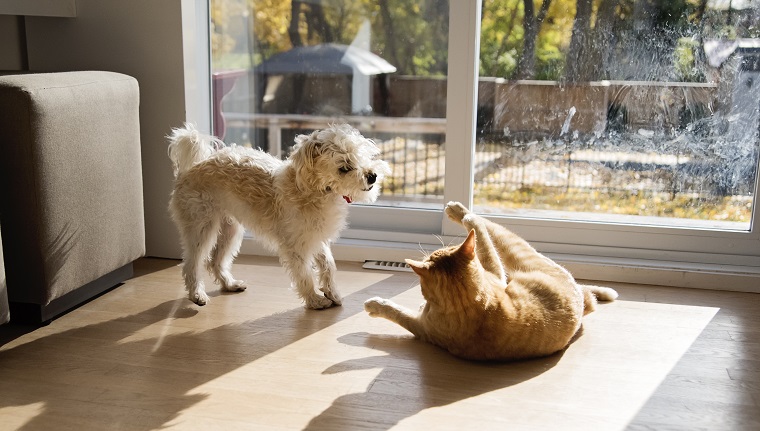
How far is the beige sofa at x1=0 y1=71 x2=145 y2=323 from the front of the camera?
207 centimetres

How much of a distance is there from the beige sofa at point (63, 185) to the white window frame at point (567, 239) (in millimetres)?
785

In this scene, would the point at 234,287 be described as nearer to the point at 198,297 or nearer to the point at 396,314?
the point at 198,297

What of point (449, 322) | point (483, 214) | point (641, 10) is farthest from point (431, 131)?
point (449, 322)

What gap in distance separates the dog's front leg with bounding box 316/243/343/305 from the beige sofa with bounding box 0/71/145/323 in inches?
27.8

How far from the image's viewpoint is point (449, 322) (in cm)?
197

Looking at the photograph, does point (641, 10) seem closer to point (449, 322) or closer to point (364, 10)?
point (364, 10)

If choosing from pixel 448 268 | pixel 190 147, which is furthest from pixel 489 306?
pixel 190 147

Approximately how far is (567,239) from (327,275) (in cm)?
104

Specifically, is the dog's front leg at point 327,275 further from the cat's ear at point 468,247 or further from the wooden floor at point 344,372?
the cat's ear at point 468,247

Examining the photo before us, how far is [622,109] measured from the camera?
278 centimetres

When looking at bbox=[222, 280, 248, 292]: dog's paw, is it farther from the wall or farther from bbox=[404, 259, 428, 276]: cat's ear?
the wall

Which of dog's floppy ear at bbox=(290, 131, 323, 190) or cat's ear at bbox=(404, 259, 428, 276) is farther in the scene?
dog's floppy ear at bbox=(290, 131, 323, 190)

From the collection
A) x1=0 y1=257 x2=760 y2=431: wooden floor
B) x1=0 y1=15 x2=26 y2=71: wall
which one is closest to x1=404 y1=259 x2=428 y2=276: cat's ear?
x1=0 y1=257 x2=760 y2=431: wooden floor

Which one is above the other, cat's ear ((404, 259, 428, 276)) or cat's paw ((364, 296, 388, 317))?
cat's ear ((404, 259, 428, 276))
